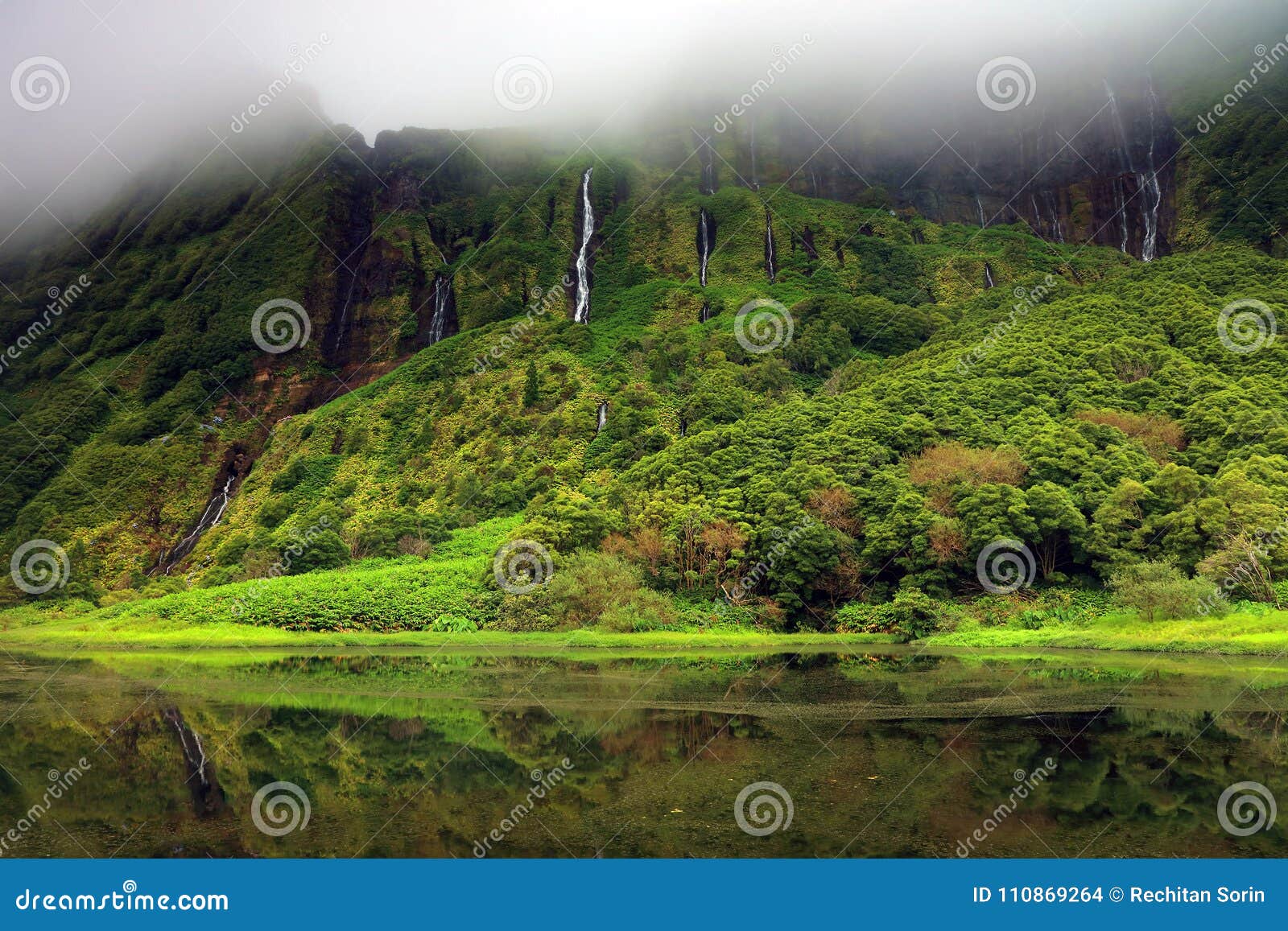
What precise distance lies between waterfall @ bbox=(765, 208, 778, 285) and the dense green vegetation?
104 cm

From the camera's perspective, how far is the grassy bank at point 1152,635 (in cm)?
2973

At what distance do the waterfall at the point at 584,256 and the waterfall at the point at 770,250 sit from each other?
72.7 feet

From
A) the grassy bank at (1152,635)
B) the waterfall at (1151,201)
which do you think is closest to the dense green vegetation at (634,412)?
the grassy bank at (1152,635)

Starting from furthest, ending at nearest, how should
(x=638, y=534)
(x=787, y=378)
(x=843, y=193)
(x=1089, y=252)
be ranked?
(x=843, y=193) → (x=1089, y=252) → (x=787, y=378) → (x=638, y=534)

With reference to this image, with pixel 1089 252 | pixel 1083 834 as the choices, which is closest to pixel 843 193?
pixel 1089 252

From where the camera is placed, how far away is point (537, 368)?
275ft

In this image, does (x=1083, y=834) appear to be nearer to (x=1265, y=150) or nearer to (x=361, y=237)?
(x=1265, y=150)

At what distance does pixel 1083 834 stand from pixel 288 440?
95847mm

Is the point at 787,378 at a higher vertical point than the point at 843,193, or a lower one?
lower

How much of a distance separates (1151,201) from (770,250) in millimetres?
46172

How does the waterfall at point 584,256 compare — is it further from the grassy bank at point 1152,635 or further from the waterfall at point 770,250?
the grassy bank at point 1152,635

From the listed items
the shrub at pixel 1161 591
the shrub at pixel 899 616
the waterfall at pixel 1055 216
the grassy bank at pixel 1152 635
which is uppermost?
the waterfall at pixel 1055 216

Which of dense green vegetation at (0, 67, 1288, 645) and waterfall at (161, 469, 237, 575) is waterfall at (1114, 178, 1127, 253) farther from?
waterfall at (161, 469, 237, 575)

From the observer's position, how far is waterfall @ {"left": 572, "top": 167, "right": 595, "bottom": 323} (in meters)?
108
